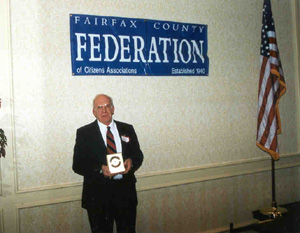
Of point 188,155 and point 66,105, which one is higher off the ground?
point 66,105

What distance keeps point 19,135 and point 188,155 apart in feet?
6.00

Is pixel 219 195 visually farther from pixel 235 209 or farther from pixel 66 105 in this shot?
pixel 66 105

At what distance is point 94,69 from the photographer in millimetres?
3119

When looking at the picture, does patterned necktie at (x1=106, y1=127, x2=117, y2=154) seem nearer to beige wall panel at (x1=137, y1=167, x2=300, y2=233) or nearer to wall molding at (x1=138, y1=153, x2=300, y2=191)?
wall molding at (x1=138, y1=153, x2=300, y2=191)

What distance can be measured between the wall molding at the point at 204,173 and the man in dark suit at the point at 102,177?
15.1 inches

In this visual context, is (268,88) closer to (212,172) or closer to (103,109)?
(212,172)

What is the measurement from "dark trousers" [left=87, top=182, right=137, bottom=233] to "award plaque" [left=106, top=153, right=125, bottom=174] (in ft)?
0.87

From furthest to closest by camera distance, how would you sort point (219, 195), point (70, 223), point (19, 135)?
point (219, 195), point (70, 223), point (19, 135)

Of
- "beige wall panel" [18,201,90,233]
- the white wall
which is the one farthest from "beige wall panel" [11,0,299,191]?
"beige wall panel" [18,201,90,233]

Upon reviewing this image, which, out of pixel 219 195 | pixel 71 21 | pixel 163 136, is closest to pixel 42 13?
pixel 71 21

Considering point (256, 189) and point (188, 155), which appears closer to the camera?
point (188, 155)

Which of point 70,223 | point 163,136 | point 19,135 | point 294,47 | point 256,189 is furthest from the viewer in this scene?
point 294,47

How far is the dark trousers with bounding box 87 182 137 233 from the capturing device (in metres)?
2.80

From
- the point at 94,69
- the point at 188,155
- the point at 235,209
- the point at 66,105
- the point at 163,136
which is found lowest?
the point at 235,209
